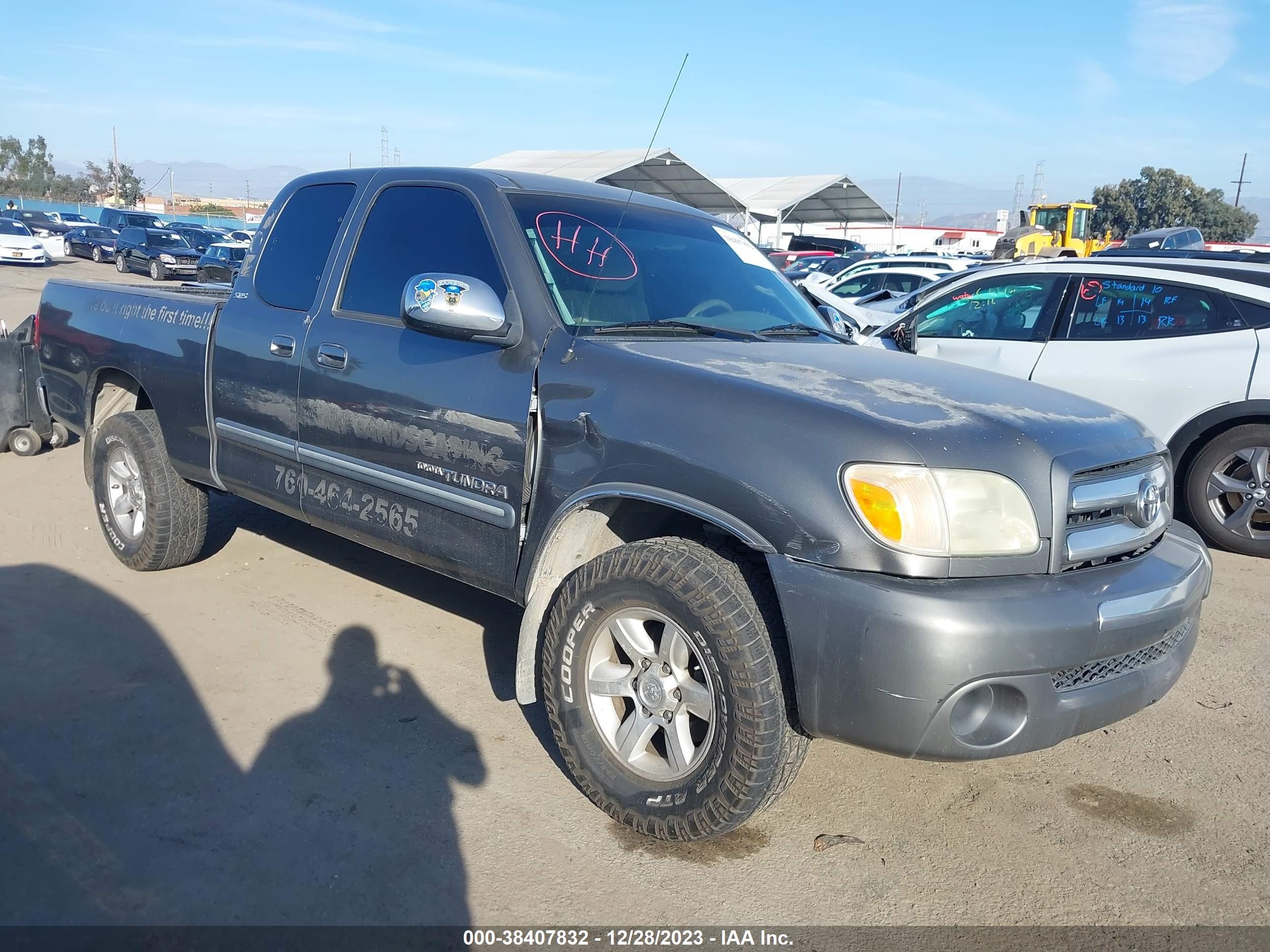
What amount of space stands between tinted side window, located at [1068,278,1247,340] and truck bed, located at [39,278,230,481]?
5275mm

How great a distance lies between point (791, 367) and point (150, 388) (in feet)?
10.5

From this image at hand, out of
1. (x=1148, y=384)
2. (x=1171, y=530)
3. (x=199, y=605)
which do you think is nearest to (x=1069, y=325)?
(x=1148, y=384)

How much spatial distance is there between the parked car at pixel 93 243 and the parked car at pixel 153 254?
2.64 meters

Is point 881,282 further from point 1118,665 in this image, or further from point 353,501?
point 1118,665

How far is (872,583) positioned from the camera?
2.52 meters

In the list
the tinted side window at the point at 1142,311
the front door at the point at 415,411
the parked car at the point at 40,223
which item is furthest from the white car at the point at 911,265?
the parked car at the point at 40,223

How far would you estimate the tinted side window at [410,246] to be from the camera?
12.0 feet

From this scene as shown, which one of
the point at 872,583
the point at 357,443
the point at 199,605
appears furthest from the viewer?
the point at 199,605

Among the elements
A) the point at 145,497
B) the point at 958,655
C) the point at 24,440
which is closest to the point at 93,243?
the point at 24,440

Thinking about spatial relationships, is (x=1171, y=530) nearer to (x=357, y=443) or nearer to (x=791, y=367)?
(x=791, y=367)

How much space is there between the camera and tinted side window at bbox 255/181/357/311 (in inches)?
164

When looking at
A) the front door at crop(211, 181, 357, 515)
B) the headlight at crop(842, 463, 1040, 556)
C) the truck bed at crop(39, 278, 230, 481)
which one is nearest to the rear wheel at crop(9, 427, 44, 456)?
the truck bed at crop(39, 278, 230, 481)

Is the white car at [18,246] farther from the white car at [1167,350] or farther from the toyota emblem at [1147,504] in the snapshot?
the toyota emblem at [1147,504]

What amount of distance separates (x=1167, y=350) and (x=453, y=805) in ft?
17.5
